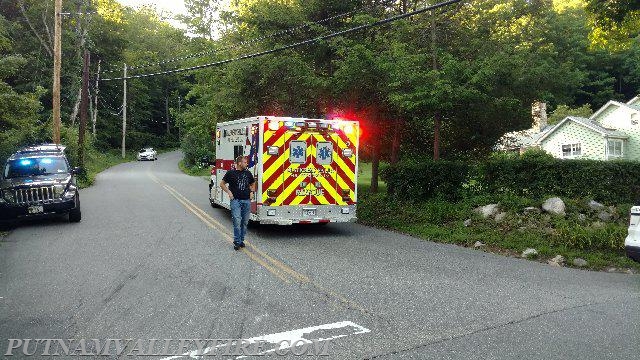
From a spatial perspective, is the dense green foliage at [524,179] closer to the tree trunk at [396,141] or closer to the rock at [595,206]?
the rock at [595,206]

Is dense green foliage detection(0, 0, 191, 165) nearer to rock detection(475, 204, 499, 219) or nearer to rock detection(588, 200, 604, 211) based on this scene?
rock detection(475, 204, 499, 219)

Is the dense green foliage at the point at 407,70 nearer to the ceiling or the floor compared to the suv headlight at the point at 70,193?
nearer to the ceiling

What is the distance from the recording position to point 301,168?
11.4 metres

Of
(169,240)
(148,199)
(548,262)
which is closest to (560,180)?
(548,262)

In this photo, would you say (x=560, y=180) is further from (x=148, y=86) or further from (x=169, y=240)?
(x=148, y=86)

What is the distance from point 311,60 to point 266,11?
103 inches

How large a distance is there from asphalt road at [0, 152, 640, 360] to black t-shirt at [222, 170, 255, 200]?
1071mm

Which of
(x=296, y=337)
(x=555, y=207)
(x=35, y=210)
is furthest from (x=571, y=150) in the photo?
(x=296, y=337)

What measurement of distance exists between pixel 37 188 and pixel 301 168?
6.94 metres

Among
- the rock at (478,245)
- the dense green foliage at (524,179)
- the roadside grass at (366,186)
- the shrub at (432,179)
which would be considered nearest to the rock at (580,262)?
the rock at (478,245)

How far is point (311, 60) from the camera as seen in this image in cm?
1958

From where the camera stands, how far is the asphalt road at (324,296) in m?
4.98

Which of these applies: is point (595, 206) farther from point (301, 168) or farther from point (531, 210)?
point (301, 168)

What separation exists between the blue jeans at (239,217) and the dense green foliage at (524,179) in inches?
247
